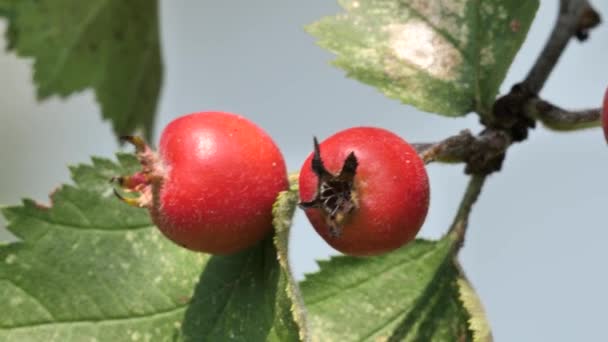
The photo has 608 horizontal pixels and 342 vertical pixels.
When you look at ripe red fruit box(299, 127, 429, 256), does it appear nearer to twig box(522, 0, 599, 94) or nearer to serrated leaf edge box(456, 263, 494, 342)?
serrated leaf edge box(456, 263, 494, 342)

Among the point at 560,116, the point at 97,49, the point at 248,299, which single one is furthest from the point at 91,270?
the point at 97,49

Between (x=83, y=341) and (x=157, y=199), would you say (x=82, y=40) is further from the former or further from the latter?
(x=157, y=199)

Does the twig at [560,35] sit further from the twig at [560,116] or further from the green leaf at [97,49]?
the green leaf at [97,49]

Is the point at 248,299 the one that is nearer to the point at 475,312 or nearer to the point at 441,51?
the point at 475,312

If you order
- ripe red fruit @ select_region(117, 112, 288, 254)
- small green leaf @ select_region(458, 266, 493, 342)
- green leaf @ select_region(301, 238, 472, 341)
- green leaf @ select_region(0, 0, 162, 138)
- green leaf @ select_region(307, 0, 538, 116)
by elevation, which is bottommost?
small green leaf @ select_region(458, 266, 493, 342)

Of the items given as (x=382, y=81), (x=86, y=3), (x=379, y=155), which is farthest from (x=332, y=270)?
(x=86, y=3)

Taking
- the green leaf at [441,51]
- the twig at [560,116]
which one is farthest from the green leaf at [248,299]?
the twig at [560,116]

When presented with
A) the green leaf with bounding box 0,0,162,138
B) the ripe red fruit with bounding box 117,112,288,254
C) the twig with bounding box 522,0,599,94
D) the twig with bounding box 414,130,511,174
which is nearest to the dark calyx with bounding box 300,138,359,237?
the ripe red fruit with bounding box 117,112,288,254

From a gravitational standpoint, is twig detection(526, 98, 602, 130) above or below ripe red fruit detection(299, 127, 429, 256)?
above
